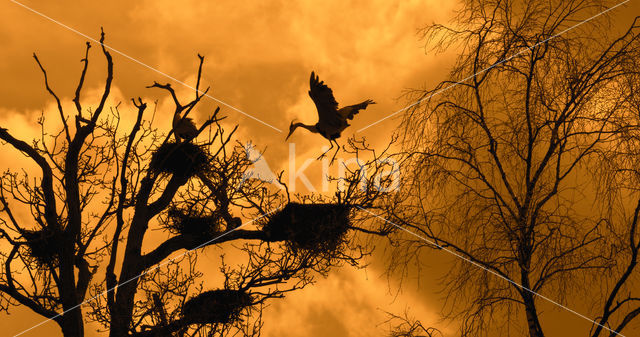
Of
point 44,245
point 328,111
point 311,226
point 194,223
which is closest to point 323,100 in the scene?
point 328,111

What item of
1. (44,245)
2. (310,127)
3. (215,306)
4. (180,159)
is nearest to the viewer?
(215,306)

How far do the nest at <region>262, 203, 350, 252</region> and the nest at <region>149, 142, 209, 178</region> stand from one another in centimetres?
129

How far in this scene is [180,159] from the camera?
854 centimetres

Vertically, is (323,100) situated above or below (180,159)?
below

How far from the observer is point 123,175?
7.84 metres

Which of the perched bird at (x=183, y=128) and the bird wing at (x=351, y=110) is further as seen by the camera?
the perched bird at (x=183, y=128)

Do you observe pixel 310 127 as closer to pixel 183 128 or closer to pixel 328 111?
pixel 328 111

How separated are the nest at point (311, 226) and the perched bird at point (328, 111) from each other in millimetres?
801

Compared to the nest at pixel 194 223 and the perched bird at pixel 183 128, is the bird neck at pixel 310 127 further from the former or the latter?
the nest at pixel 194 223

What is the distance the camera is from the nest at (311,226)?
7695 mm

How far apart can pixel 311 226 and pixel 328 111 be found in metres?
1.28

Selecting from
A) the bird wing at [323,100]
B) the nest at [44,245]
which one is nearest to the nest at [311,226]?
the bird wing at [323,100]

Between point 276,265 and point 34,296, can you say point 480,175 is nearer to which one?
point 276,265

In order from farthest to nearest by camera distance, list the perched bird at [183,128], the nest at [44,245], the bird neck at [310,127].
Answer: the perched bird at [183,128] → the nest at [44,245] → the bird neck at [310,127]
